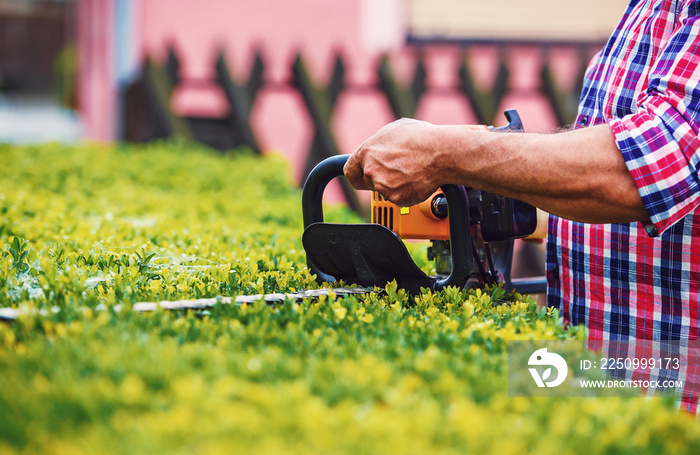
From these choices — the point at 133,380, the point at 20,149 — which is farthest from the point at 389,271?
the point at 20,149

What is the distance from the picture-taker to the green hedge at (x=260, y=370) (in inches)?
37.0

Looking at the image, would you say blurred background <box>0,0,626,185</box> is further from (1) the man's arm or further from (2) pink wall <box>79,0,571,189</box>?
(1) the man's arm

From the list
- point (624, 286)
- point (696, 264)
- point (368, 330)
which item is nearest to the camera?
point (368, 330)

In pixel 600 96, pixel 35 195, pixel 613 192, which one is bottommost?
pixel 35 195

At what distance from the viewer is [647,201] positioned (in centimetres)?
160

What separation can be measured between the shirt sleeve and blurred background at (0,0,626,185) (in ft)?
18.1

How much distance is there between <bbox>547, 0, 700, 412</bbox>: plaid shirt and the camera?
1.58 meters

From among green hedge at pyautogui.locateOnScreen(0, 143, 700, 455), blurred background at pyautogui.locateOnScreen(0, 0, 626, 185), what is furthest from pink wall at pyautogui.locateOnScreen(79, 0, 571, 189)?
green hedge at pyautogui.locateOnScreen(0, 143, 700, 455)

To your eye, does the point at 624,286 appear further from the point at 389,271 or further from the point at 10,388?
the point at 10,388

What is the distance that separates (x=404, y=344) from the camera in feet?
4.49

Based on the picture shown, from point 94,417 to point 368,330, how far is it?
65 centimetres

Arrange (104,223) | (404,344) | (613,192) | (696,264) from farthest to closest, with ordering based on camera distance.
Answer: (104,223) < (696,264) < (613,192) < (404,344)

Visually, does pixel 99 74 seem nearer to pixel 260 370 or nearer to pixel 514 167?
pixel 514 167

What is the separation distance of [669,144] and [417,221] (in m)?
0.70
